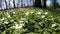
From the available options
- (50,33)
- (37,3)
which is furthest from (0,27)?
(37,3)

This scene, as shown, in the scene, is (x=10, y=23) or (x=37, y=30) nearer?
(x=37, y=30)

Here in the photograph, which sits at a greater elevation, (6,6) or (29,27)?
(29,27)

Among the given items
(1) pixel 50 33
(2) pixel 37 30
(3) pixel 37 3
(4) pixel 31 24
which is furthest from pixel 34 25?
(3) pixel 37 3

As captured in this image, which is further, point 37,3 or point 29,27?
point 37,3

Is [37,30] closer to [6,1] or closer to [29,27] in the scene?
[29,27]

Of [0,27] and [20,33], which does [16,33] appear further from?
[0,27]

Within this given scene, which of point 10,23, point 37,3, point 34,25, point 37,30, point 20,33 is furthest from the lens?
point 37,3

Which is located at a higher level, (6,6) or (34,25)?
(34,25)

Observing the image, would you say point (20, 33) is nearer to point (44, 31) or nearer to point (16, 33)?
point (16, 33)

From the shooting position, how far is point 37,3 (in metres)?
11.7

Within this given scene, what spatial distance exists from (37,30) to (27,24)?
437mm

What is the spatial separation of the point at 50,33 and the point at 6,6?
9.97 m

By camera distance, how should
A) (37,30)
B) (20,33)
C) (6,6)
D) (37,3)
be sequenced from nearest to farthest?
(20,33) < (37,30) < (37,3) < (6,6)

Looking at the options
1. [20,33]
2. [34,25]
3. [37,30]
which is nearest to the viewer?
[20,33]
